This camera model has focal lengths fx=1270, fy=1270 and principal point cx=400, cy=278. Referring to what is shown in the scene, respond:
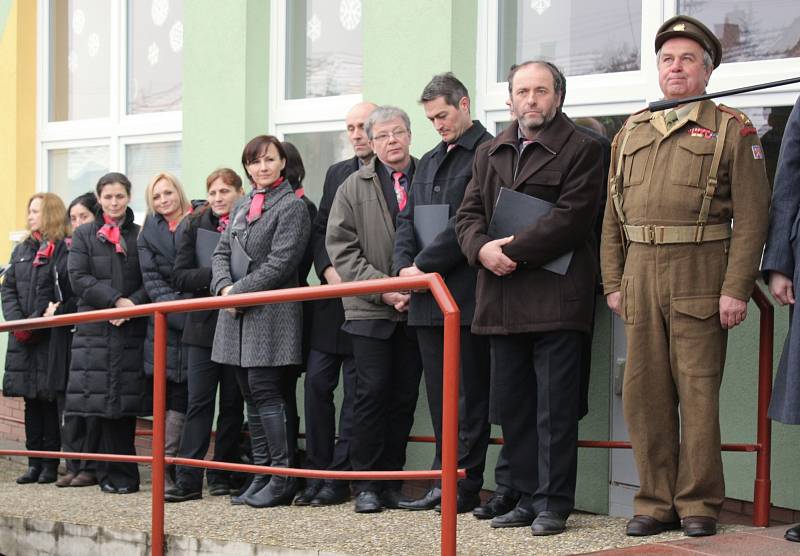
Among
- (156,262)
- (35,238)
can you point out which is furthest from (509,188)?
(35,238)

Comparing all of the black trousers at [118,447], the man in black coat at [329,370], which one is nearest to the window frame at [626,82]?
the man in black coat at [329,370]

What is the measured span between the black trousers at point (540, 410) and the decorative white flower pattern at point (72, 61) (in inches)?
208

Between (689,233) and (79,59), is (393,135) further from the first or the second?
(79,59)

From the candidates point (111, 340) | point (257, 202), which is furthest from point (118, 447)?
point (257, 202)

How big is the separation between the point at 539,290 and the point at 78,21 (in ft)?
18.0

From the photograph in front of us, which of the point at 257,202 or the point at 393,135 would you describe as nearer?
the point at 393,135

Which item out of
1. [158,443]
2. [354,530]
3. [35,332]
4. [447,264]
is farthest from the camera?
[35,332]

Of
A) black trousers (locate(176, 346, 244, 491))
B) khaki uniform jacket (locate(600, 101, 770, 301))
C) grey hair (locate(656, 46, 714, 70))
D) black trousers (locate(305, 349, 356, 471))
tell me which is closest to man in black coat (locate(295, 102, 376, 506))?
black trousers (locate(305, 349, 356, 471))

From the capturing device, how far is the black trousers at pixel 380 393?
5270 mm

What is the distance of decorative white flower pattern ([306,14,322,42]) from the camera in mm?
7168

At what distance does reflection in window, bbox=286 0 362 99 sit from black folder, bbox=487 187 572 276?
2509mm

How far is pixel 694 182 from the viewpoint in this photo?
13.9 ft

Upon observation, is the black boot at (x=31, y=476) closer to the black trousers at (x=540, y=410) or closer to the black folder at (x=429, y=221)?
the black folder at (x=429, y=221)

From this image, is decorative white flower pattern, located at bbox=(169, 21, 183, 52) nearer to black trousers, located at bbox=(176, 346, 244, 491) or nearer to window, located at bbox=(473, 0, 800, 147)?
window, located at bbox=(473, 0, 800, 147)
